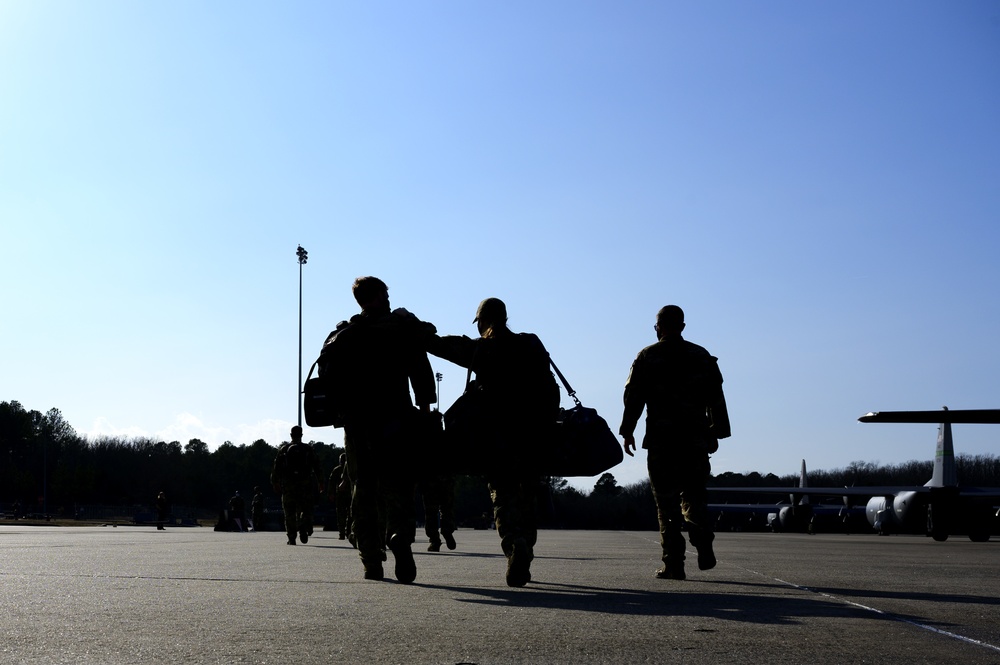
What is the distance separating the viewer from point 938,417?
25.5m

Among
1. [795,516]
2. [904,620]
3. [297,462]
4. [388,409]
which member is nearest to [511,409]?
[388,409]

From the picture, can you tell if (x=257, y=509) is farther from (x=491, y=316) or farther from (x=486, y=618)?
(x=486, y=618)

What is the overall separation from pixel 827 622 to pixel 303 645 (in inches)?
98.3

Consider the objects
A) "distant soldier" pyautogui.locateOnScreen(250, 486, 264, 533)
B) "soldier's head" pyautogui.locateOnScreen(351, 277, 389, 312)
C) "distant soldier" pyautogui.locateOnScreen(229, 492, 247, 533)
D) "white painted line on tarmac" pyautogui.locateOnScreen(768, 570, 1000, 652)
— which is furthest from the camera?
"distant soldier" pyautogui.locateOnScreen(229, 492, 247, 533)

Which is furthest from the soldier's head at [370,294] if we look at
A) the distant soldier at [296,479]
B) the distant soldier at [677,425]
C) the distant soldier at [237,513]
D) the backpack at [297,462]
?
the distant soldier at [237,513]

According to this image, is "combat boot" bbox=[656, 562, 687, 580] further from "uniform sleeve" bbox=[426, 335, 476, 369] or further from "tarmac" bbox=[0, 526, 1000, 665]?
"uniform sleeve" bbox=[426, 335, 476, 369]

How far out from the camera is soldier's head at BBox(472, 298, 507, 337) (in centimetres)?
805

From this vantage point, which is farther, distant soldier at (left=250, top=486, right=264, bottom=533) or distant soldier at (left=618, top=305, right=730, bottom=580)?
distant soldier at (left=250, top=486, right=264, bottom=533)

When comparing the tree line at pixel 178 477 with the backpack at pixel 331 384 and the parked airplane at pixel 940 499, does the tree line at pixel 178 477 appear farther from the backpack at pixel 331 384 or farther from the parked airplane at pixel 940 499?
the backpack at pixel 331 384

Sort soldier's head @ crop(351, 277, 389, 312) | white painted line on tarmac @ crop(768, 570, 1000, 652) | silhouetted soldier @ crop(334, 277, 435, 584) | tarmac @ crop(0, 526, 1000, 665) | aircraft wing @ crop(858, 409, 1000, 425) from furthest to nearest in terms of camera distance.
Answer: aircraft wing @ crop(858, 409, 1000, 425), soldier's head @ crop(351, 277, 389, 312), silhouetted soldier @ crop(334, 277, 435, 584), white painted line on tarmac @ crop(768, 570, 1000, 652), tarmac @ crop(0, 526, 1000, 665)

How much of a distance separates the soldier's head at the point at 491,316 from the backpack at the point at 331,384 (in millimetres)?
919

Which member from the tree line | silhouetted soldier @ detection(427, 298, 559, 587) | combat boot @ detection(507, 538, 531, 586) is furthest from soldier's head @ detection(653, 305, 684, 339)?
the tree line

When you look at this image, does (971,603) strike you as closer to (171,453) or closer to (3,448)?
(3,448)

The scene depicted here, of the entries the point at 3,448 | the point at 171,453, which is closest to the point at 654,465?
the point at 3,448
